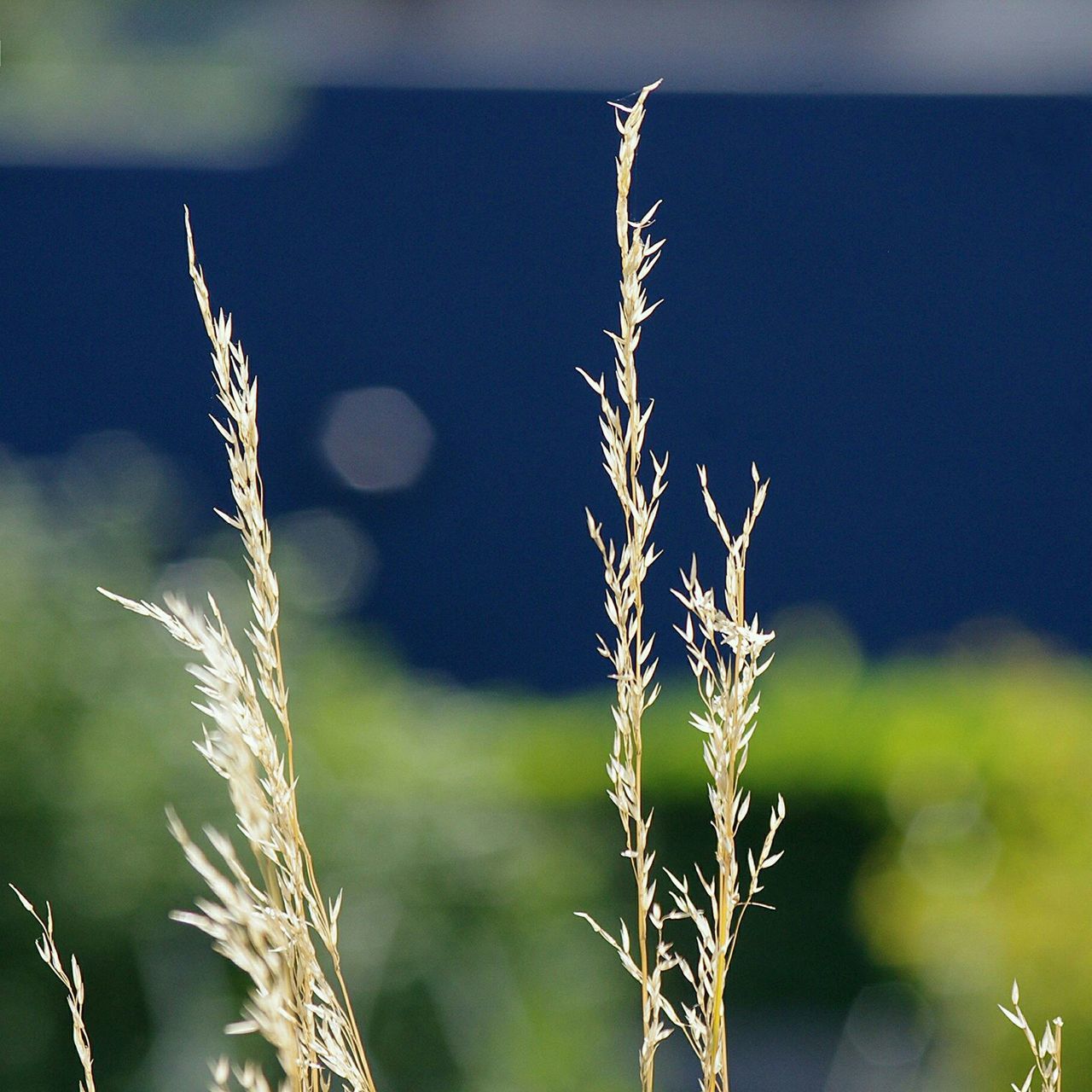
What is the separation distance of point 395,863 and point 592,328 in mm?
5530

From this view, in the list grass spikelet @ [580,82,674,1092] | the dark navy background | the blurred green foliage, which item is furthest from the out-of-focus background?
grass spikelet @ [580,82,674,1092]

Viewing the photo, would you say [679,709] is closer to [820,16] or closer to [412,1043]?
[412,1043]

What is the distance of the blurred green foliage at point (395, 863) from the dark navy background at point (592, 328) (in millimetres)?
3124

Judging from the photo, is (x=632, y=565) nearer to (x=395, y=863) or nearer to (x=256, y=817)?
(x=256, y=817)

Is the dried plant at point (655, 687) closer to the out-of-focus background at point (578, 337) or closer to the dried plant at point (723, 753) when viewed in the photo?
the dried plant at point (723, 753)

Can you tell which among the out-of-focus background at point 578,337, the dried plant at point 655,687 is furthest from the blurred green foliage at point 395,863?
the out-of-focus background at point 578,337

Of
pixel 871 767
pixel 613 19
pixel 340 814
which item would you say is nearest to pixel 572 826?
pixel 871 767

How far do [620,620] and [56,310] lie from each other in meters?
7.56

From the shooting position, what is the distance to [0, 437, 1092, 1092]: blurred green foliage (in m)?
2.71

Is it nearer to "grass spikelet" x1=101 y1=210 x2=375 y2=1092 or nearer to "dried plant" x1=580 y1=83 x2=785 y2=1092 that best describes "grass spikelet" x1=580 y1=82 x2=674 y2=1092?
"dried plant" x1=580 y1=83 x2=785 y2=1092

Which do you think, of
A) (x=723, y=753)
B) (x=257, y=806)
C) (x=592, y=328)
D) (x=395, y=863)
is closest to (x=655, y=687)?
(x=723, y=753)

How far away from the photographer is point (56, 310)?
8.09 meters

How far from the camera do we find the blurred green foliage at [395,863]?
271cm

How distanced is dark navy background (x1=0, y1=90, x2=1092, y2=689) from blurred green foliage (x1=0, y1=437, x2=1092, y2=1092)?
10.2ft
